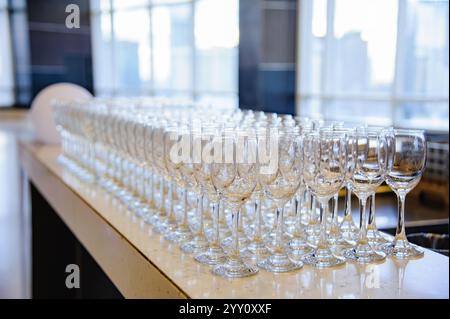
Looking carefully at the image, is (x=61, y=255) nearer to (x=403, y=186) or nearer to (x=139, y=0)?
(x=403, y=186)

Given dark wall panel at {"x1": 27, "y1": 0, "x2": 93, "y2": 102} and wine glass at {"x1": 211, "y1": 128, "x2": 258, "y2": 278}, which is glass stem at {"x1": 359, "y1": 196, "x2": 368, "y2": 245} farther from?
dark wall panel at {"x1": 27, "y1": 0, "x2": 93, "y2": 102}

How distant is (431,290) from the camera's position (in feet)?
2.94

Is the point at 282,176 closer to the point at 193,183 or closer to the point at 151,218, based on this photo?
the point at 193,183

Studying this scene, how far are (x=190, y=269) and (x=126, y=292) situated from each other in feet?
0.86

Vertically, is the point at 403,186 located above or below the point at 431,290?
above

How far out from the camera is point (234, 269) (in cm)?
94

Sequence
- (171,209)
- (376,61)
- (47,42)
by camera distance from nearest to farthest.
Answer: (171,209) < (376,61) < (47,42)

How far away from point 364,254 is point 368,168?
0.16 meters

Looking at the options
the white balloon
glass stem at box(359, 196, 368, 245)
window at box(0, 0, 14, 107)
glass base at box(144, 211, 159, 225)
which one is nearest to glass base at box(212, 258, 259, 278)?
glass stem at box(359, 196, 368, 245)

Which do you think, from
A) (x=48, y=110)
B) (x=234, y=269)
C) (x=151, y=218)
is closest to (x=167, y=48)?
(x=48, y=110)

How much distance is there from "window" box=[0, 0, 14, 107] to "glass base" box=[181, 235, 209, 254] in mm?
8715

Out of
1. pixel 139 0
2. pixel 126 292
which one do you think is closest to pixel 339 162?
pixel 126 292

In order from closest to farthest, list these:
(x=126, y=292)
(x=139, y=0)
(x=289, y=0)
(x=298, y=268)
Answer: (x=298, y=268)
(x=126, y=292)
(x=289, y=0)
(x=139, y=0)

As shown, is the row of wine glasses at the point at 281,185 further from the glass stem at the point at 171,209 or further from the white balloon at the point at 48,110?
the white balloon at the point at 48,110
